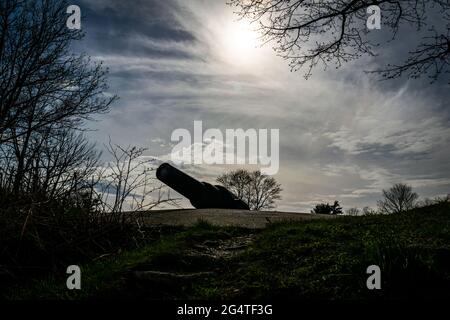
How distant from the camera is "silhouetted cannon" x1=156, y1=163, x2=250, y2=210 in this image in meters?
14.1

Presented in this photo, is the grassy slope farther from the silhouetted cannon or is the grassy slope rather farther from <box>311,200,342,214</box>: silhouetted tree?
<box>311,200,342,214</box>: silhouetted tree

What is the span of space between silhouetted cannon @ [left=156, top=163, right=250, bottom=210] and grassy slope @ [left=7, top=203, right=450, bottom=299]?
806 cm

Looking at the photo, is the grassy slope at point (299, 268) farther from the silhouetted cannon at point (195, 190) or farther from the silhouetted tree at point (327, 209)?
the silhouetted tree at point (327, 209)

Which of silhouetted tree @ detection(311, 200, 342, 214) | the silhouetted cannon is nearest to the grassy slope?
the silhouetted cannon

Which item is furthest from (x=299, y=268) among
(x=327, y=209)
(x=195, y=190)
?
(x=327, y=209)

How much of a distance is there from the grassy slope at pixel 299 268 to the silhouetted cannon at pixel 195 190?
8.06 metres

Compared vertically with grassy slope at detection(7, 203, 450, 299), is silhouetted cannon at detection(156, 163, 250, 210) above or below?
above

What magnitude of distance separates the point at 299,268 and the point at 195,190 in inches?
419

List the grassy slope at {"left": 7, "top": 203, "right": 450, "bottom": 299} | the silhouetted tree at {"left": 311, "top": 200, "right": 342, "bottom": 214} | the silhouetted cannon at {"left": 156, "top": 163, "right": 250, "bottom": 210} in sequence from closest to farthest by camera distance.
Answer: the grassy slope at {"left": 7, "top": 203, "right": 450, "bottom": 299}, the silhouetted cannon at {"left": 156, "top": 163, "right": 250, "bottom": 210}, the silhouetted tree at {"left": 311, "top": 200, "right": 342, "bottom": 214}

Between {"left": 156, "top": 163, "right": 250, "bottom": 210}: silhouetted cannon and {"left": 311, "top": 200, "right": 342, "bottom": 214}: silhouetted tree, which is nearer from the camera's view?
{"left": 156, "top": 163, "right": 250, "bottom": 210}: silhouetted cannon

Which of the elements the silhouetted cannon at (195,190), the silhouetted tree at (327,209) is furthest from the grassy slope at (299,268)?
the silhouetted tree at (327,209)
